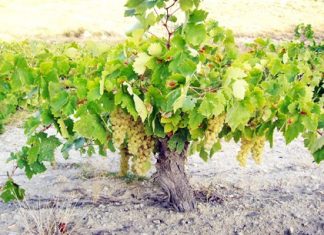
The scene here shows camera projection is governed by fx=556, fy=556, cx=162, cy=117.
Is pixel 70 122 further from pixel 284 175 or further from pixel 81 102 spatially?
pixel 284 175

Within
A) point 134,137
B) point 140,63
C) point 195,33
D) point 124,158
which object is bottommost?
point 124,158

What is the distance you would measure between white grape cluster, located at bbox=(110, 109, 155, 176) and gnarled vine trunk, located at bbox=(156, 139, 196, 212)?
11.7 inches

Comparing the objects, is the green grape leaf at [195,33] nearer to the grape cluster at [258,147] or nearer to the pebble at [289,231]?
the grape cluster at [258,147]

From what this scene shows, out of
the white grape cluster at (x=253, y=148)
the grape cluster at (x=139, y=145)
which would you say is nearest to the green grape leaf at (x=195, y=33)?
the grape cluster at (x=139, y=145)

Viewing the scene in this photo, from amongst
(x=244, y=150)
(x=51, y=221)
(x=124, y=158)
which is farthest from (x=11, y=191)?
(x=244, y=150)

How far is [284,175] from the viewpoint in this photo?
4.79 meters

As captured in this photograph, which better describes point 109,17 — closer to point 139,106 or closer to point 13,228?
point 13,228

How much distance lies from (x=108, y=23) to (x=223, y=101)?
45.8 ft

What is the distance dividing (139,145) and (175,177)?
733mm

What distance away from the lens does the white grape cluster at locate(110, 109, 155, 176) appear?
9.25 ft

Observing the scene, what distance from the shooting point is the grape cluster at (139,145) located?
296 cm

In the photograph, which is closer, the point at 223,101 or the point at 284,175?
the point at 223,101

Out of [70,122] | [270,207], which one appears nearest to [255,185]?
[270,207]

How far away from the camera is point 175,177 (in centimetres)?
366
